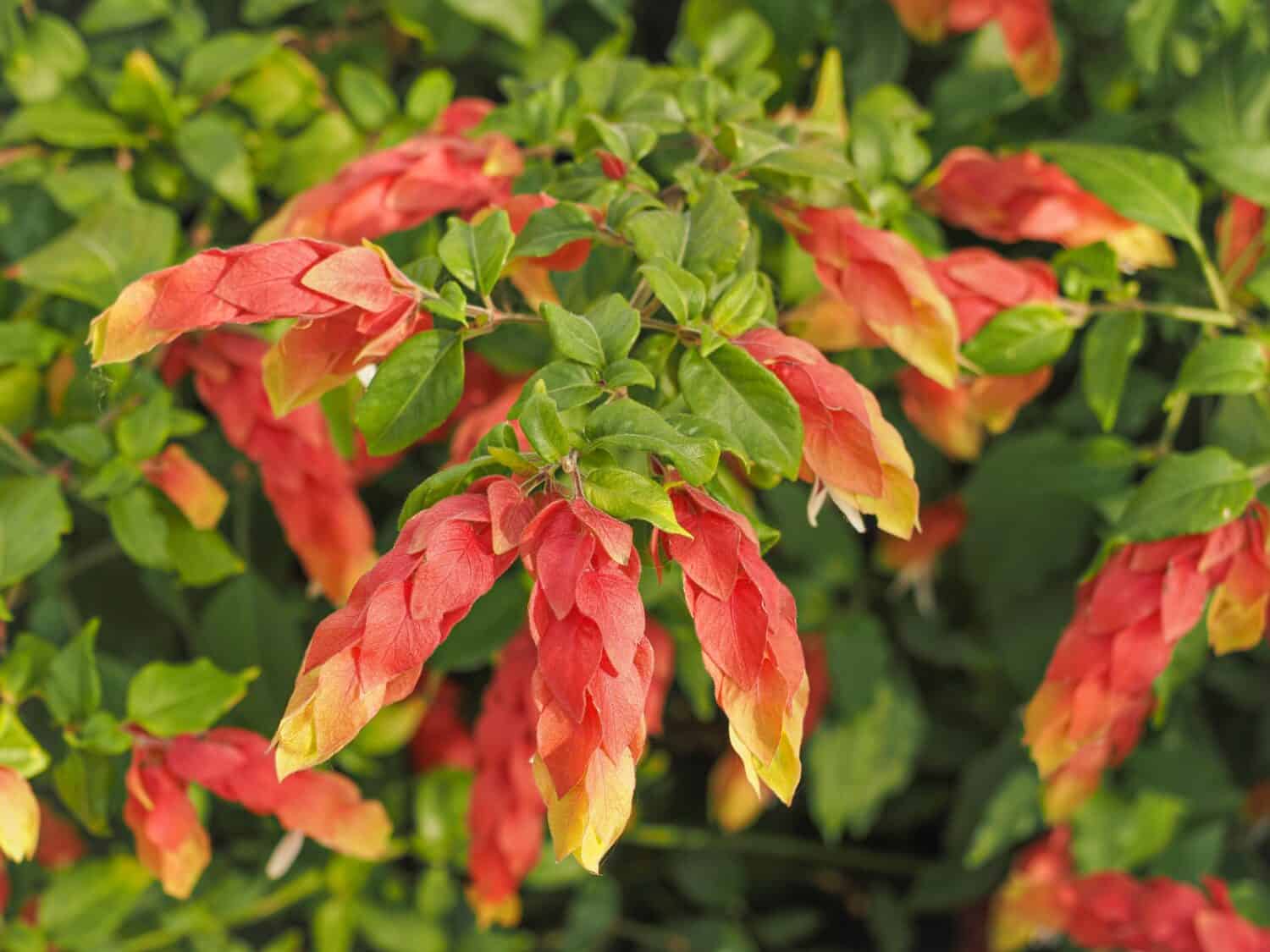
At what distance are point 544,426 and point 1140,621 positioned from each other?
1.33 ft

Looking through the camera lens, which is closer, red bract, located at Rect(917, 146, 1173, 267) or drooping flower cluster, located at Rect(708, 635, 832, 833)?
red bract, located at Rect(917, 146, 1173, 267)

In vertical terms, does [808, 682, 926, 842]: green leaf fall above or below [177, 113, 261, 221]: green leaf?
below

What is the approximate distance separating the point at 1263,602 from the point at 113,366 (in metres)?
0.67

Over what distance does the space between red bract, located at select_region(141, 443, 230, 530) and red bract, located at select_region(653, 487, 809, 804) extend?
42 cm

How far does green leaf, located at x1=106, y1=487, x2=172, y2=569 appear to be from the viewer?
0.86 metres

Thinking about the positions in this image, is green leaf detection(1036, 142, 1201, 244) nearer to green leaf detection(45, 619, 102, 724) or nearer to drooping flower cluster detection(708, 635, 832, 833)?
drooping flower cluster detection(708, 635, 832, 833)

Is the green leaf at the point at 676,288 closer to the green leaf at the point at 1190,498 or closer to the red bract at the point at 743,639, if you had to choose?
the red bract at the point at 743,639

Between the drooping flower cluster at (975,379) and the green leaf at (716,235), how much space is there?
20cm

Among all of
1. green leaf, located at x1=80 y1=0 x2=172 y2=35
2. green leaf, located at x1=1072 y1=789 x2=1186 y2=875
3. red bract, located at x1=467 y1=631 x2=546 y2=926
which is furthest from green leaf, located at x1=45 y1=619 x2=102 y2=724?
green leaf, located at x1=1072 y1=789 x2=1186 y2=875

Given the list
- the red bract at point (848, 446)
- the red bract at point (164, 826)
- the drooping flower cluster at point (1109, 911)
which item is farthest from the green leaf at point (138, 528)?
the drooping flower cluster at point (1109, 911)

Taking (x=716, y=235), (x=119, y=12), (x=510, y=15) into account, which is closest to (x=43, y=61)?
(x=119, y=12)

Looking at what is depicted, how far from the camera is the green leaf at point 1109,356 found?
85cm

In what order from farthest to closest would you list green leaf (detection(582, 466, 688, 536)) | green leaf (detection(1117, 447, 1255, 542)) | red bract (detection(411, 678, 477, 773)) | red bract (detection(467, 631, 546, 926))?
red bract (detection(411, 678, 477, 773)) → red bract (detection(467, 631, 546, 926)) → green leaf (detection(1117, 447, 1255, 542)) → green leaf (detection(582, 466, 688, 536))

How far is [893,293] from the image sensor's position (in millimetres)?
737
